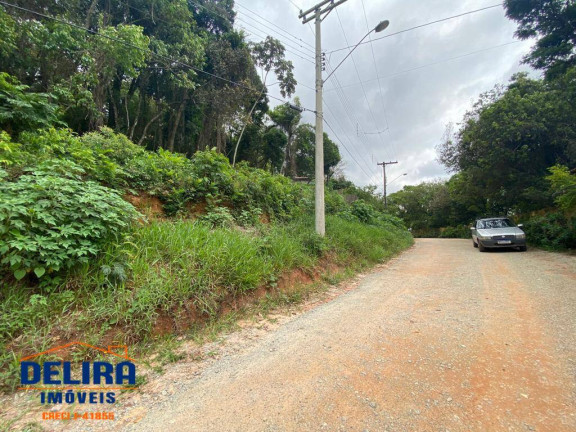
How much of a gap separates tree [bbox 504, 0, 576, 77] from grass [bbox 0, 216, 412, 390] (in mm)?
14009

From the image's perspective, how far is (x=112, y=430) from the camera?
5.29ft

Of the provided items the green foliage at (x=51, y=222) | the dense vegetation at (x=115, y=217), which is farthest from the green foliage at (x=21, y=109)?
the green foliage at (x=51, y=222)

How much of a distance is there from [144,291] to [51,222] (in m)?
1.20

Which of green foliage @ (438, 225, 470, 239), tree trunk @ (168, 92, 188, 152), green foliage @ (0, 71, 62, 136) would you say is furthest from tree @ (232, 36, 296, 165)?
green foliage @ (438, 225, 470, 239)

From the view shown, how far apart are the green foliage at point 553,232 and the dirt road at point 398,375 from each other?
709 centimetres

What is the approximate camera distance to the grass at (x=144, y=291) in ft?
7.53

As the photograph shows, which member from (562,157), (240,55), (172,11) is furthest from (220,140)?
(562,157)

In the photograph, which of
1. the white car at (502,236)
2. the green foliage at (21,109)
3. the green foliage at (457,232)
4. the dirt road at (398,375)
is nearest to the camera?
the dirt road at (398,375)

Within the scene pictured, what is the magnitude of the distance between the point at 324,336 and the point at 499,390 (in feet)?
5.02

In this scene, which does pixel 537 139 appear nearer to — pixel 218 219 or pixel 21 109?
pixel 218 219

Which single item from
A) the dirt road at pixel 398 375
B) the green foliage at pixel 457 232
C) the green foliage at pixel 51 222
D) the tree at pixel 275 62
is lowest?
the green foliage at pixel 457 232

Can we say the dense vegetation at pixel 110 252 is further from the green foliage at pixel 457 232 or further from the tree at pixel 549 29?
the green foliage at pixel 457 232

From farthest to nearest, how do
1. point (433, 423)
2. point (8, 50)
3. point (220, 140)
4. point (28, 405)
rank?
1. point (220, 140)
2. point (8, 50)
3. point (28, 405)
4. point (433, 423)

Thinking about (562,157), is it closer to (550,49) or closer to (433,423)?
Result: (550,49)
